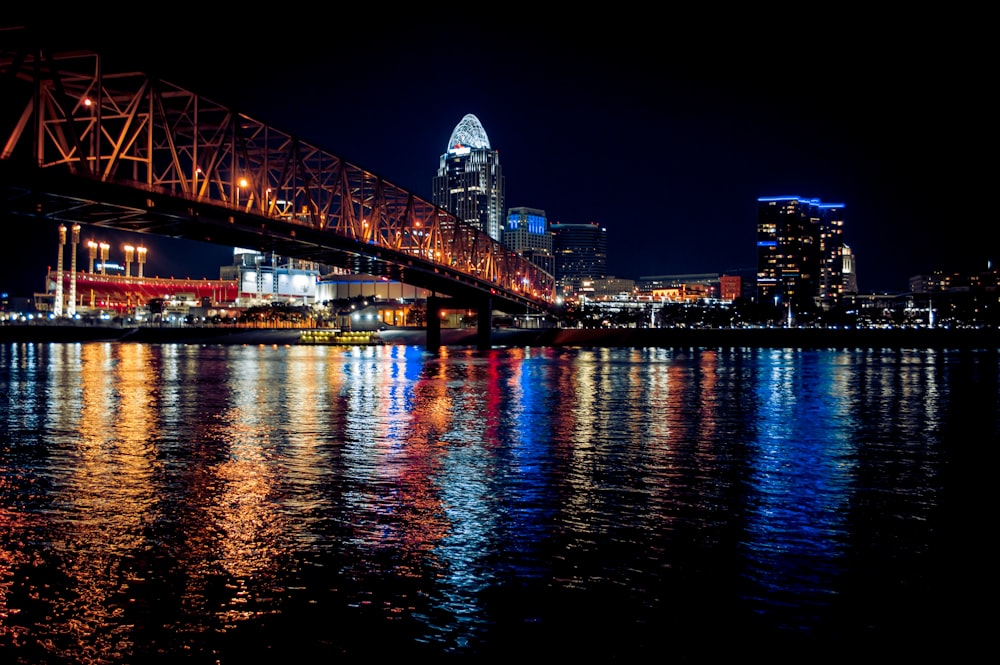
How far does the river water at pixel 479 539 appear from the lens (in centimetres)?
889

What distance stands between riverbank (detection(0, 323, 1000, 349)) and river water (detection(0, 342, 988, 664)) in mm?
103777

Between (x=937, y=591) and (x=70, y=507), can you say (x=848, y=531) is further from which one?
(x=70, y=507)

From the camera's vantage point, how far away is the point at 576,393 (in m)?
40.9

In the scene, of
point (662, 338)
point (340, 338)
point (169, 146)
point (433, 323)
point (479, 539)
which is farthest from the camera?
point (340, 338)

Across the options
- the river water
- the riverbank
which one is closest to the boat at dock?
the riverbank

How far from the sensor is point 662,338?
134 meters

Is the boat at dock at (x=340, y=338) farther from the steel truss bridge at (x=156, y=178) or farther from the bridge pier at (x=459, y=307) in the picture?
the steel truss bridge at (x=156, y=178)

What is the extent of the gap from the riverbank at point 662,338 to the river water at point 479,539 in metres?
104

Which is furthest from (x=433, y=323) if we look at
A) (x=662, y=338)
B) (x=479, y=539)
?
(x=479, y=539)

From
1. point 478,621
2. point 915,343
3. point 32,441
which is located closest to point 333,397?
point 32,441

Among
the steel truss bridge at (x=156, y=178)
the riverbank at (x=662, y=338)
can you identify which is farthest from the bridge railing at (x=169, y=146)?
the riverbank at (x=662, y=338)

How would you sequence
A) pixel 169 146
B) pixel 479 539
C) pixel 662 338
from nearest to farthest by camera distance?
pixel 479 539 < pixel 169 146 < pixel 662 338

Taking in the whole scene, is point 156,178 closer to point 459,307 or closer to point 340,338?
point 459,307

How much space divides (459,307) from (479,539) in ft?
332
